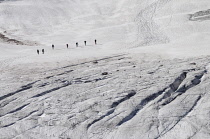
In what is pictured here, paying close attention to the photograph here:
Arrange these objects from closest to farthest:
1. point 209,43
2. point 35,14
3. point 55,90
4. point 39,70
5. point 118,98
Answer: point 118,98, point 55,90, point 39,70, point 209,43, point 35,14

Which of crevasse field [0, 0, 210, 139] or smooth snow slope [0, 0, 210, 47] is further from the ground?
smooth snow slope [0, 0, 210, 47]

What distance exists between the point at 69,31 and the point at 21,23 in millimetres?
16273

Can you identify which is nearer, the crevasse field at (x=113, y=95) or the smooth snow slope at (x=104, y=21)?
the crevasse field at (x=113, y=95)

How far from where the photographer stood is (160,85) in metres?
17.0

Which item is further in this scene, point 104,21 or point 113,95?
point 104,21

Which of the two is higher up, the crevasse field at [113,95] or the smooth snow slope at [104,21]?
the smooth snow slope at [104,21]

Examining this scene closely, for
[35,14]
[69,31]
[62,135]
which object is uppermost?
[35,14]

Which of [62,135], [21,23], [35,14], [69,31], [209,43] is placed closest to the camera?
[62,135]

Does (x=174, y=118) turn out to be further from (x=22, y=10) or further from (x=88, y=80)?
(x=22, y=10)

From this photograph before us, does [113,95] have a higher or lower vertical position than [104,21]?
lower

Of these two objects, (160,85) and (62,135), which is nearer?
(62,135)

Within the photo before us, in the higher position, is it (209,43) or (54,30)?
(54,30)

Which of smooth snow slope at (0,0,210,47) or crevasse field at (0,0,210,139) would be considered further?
smooth snow slope at (0,0,210,47)

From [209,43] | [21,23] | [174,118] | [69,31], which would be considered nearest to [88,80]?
[174,118]
